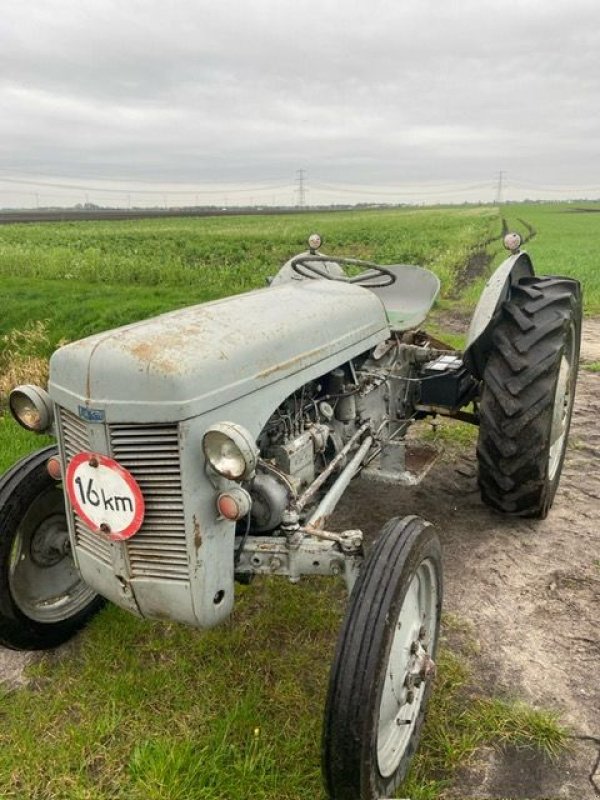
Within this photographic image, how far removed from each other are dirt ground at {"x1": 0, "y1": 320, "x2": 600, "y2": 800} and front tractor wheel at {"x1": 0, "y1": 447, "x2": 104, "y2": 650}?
0.20m

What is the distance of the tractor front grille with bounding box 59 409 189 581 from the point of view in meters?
1.91

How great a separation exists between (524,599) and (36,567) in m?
2.15

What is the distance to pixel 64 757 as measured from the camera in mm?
2154

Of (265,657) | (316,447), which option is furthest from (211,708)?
(316,447)

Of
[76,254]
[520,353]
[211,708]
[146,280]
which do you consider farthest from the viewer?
[76,254]

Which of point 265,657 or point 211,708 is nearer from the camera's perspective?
point 211,708

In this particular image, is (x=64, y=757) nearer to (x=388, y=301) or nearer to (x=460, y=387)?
(x=460, y=387)

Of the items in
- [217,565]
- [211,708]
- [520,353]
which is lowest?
[211,708]

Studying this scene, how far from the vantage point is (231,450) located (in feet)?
6.08

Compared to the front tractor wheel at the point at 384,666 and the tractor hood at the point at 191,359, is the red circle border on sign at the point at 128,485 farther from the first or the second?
the front tractor wheel at the point at 384,666

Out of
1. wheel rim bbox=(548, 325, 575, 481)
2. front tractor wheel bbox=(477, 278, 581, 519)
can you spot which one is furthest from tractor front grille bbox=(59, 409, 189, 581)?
wheel rim bbox=(548, 325, 575, 481)

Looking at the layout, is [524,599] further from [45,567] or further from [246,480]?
[45,567]

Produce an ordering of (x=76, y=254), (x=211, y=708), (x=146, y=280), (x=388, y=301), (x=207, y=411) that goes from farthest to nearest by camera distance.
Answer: (x=76, y=254) → (x=146, y=280) → (x=388, y=301) → (x=211, y=708) → (x=207, y=411)

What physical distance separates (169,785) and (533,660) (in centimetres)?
146
